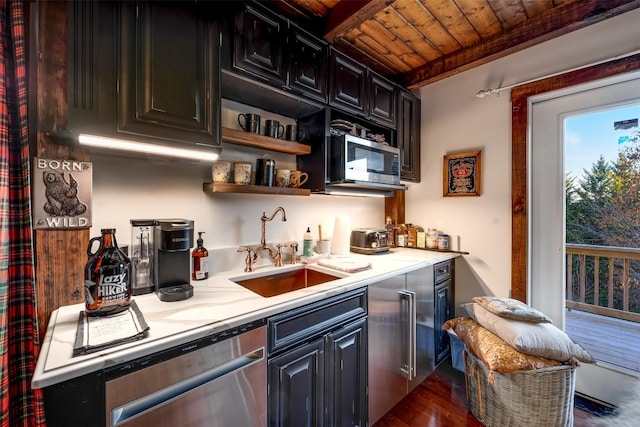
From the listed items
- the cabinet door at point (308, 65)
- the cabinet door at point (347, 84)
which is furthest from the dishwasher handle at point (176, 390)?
the cabinet door at point (347, 84)

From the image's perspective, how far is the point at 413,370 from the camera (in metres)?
1.69

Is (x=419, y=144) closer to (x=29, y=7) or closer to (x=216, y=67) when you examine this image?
(x=216, y=67)

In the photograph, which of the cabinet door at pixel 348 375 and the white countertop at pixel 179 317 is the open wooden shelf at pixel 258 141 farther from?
the cabinet door at pixel 348 375

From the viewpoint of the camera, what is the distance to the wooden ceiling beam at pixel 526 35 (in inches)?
59.7

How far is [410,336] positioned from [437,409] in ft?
1.72

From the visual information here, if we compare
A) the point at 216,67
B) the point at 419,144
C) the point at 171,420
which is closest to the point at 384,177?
the point at 419,144

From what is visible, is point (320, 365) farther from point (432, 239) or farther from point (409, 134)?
point (409, 134)

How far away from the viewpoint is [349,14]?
151 centimetres

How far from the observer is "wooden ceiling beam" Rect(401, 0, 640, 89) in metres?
1.52

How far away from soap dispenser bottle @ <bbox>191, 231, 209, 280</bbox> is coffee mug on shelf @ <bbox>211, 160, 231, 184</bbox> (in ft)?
1.11

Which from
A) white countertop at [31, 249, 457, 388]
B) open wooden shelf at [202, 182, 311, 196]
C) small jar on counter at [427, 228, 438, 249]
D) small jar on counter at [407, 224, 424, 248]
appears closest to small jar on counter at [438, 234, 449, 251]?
small jar on counter at [427, 228, 438, 249]

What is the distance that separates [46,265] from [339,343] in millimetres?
1249

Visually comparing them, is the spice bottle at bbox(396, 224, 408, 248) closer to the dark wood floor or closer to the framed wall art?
the framed wall art

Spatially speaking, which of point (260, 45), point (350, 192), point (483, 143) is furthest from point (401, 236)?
point (260, 45)
